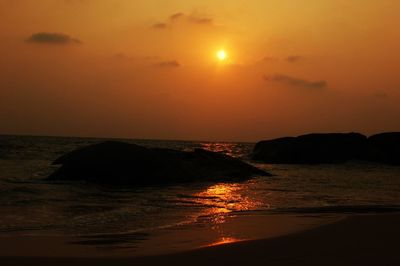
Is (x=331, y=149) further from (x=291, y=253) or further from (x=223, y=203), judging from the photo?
(x=291, y=253)

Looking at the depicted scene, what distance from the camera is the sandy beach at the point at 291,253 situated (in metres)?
5.81

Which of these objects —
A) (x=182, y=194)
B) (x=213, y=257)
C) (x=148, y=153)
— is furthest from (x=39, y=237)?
(x=148, y=153)

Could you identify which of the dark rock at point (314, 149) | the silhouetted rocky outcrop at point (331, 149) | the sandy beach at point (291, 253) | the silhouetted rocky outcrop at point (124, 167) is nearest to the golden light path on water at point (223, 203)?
the sandy beach at point (291, 253)

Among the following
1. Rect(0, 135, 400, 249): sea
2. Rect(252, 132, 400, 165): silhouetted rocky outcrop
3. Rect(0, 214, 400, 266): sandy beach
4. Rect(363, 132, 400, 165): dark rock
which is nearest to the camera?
Rect(0, 214, 400, 266): sandy beach

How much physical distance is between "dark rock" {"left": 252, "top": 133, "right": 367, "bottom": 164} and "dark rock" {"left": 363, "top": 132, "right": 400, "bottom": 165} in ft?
2.81

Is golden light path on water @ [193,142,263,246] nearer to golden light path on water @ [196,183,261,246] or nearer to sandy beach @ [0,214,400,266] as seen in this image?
golden light path on water @ [196,183,261,246]

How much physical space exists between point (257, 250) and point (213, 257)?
29.1 inches

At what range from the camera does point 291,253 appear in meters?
6.38

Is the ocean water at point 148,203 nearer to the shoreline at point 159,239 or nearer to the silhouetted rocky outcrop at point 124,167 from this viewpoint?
the shoreline at point 159,239

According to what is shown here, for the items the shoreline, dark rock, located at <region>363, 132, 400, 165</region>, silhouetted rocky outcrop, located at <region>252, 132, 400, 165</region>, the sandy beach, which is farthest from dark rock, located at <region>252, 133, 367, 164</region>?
the sandy beach

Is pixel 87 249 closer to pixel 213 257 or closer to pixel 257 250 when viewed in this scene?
pixel 213 257

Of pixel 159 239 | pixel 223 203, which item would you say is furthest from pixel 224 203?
pixel 159 239

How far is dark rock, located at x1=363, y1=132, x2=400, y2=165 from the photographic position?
1949 inches

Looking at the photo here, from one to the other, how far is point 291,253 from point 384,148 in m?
48.3
